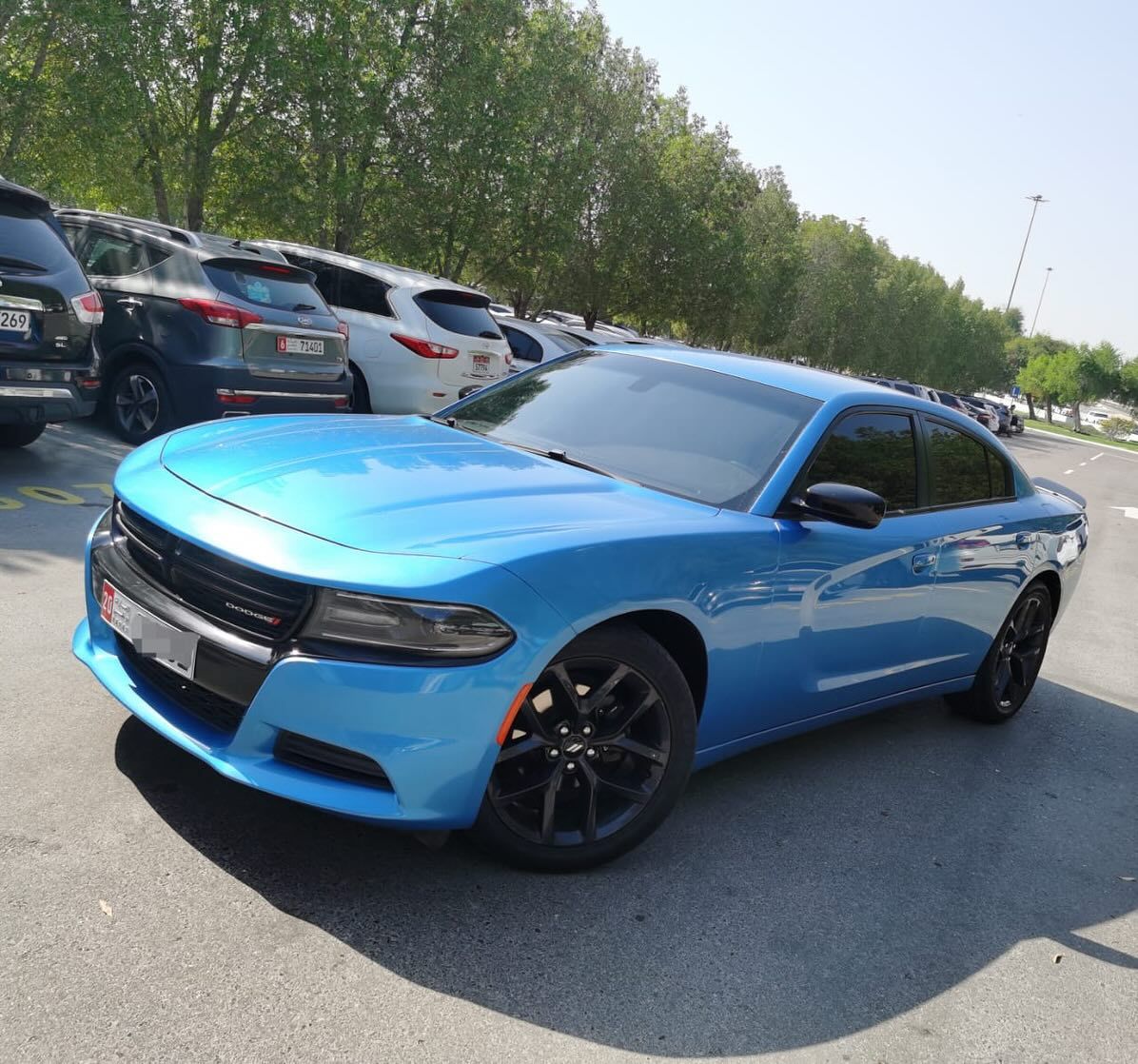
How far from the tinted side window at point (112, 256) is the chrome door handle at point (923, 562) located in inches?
267

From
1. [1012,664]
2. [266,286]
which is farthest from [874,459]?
[266,286]

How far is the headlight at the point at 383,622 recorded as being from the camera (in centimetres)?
284

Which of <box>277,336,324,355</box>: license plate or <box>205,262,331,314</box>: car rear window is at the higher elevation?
<box>205,262,331,314</box>: car rear window

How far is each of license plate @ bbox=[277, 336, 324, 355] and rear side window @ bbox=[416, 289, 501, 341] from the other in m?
2.38

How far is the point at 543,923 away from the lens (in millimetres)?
3068

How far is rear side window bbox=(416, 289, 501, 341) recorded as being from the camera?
11.6 m

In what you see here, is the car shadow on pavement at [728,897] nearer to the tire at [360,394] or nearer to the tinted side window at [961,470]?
the tinted side window at [961,470]

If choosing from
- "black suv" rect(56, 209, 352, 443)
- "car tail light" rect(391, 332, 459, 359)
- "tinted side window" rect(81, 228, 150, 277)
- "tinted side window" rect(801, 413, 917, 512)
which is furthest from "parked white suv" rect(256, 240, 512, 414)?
"tinted side window" rect(801, 413, 917, 512)

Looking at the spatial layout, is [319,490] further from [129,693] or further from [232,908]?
[232,908]

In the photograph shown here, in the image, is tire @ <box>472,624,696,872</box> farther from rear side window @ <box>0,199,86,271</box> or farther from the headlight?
rear side window @ <box>0,199,86,271</box>

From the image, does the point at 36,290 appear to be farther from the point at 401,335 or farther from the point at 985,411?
the point at 985,411

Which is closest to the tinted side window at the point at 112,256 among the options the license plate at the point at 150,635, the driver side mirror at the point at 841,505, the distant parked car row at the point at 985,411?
the license plate at the point at 150,635

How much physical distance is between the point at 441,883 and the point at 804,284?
2198 inches

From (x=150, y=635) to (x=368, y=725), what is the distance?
2.51ft
